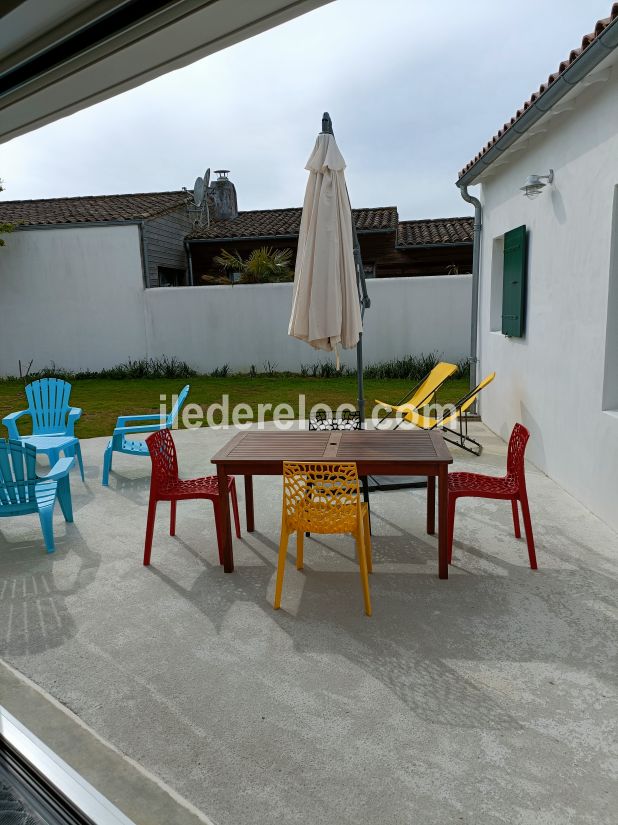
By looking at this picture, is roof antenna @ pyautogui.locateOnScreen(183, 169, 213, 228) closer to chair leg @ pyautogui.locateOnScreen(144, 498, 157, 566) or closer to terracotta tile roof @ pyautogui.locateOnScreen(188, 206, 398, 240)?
terracotta tile roof @ pyautogui.locateOnScreen(188, 206, 398, 240)

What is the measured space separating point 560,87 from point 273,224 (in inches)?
547

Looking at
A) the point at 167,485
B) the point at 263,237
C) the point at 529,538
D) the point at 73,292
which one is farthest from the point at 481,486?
the point at 263,237

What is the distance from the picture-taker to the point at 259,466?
3656 mm

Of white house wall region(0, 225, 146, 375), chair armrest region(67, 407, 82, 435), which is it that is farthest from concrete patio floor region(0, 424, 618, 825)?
white house wall region(0, 225, 146, 375)

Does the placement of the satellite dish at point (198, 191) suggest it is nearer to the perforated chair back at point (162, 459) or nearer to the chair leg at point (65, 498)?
the chair leg at point (65, 498)

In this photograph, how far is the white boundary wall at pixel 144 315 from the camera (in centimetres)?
1286

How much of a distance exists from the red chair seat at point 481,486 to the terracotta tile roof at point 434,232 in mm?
13130

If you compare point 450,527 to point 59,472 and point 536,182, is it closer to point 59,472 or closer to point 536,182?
point 59,472

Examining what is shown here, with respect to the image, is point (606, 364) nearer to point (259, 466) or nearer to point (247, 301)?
point (259, 466)

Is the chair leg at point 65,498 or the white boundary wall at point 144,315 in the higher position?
the white boundary wall at point 144,315

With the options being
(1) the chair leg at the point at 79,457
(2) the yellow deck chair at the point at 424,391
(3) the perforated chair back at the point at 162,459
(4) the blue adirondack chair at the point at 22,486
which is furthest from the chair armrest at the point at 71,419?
(2) the yellow deck chair at the point at 424,391

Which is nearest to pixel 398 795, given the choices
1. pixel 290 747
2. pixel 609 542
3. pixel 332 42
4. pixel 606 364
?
pixel 290 747

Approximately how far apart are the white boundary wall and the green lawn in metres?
0.95

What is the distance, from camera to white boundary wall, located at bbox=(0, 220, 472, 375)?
42.2 ft
